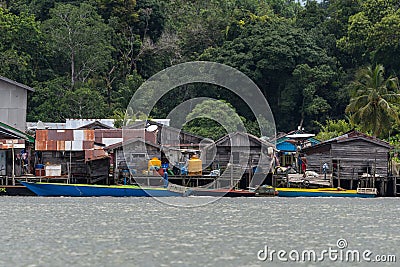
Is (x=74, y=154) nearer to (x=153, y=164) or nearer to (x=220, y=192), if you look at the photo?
(x=153, y=164)

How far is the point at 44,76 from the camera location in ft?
226

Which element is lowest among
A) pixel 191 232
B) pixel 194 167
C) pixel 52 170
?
pixel 191 232

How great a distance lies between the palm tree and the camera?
5022cm

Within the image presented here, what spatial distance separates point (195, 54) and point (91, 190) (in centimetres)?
3594

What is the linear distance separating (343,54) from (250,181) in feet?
107

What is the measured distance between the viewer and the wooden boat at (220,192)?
39.2 metres

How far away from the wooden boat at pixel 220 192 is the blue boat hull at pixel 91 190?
79cm

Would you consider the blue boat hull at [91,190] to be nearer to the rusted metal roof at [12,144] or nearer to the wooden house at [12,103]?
the rusted metal roof at [12,144]

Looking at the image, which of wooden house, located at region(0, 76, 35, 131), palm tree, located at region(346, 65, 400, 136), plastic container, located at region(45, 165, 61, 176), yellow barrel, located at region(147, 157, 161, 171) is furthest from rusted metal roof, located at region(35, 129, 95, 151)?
palm tree, located at region(346, 65, 400, 136)

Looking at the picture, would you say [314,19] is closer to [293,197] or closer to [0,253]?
[293,197]

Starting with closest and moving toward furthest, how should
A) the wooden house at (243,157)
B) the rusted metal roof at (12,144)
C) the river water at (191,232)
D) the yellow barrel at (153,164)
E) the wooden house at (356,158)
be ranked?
1. the river water at (191,232)
2. the rusted metal roof at (12,144)
3. the yellow barrel at (153,164)
4. the wooden house at (243,157)
5. the wooden house at (356,158)

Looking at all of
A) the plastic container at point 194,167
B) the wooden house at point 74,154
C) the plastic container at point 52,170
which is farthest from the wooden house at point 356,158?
the plastic container at point 52,170

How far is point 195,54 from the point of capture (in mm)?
73438

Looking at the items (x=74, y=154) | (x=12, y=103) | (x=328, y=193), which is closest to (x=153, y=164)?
(x=74, y=154)
